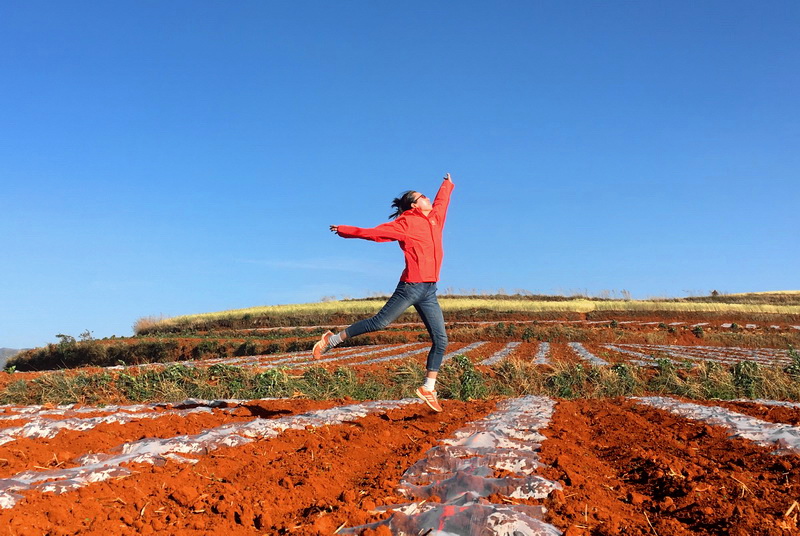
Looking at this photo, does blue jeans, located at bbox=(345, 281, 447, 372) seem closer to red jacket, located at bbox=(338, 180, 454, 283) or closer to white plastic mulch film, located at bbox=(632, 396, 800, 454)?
red jacket, located at bbox=(338, 180, 454, 283)

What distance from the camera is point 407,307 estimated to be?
4785 mm

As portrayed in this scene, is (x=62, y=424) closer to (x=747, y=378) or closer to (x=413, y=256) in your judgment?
(x=413, y=256)

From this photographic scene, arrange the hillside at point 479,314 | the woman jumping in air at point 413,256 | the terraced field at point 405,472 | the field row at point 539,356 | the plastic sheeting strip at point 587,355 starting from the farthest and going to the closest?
the hillside at point 479,314 → the field row at point 539,356 → the plastic sheeting strip at point 587,355 → the woman jumping in air at point 413,256 → the terraced field at point 405,472

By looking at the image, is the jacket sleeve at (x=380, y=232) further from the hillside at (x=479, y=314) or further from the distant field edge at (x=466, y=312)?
the distant field edge at (x=466, y=312)

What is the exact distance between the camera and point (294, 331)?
27609 millimetres

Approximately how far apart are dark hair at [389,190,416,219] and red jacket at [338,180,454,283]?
0.32ft

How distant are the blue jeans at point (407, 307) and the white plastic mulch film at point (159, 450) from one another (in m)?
0.91

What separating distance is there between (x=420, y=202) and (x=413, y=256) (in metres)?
0.45

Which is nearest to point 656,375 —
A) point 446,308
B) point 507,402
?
point 507,402

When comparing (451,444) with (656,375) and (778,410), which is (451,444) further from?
(656,375)

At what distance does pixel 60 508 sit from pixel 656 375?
26.8 feet

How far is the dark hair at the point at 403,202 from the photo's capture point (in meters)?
4.96

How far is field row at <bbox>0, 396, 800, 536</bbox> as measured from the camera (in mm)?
2453

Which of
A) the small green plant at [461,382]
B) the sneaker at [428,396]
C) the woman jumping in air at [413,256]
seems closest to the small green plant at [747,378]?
the small green plant at [461,382]
